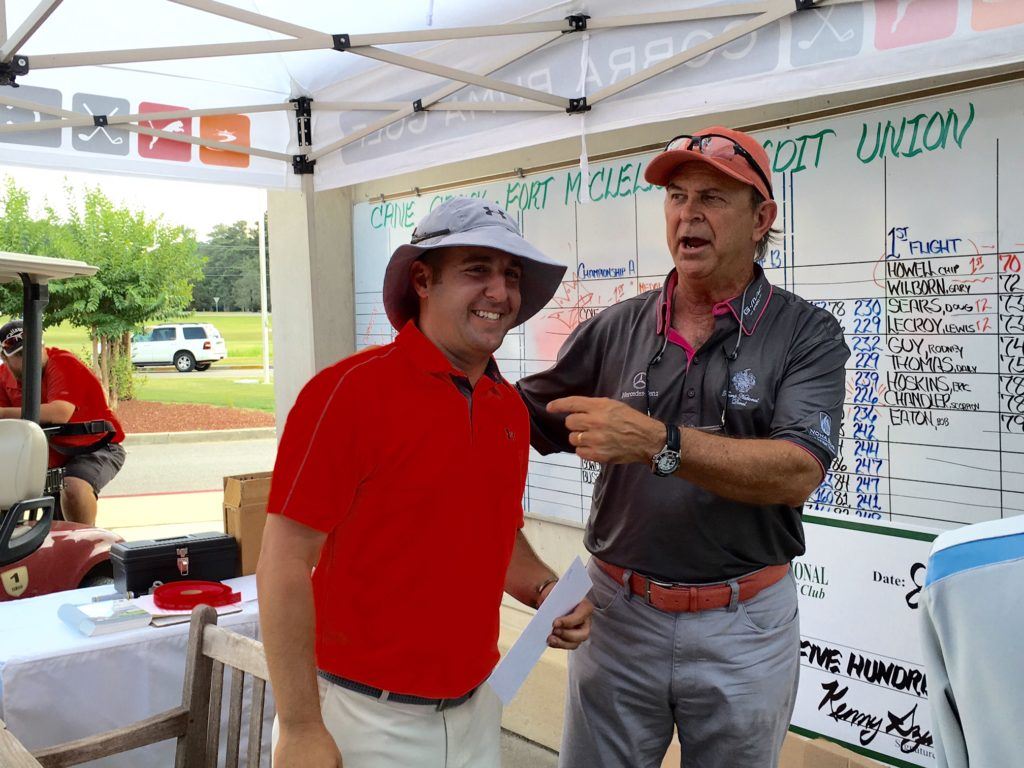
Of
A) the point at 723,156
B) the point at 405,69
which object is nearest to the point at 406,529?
the point at 723,156

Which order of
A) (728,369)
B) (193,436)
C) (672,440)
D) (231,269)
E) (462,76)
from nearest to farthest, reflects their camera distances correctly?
(672,440) → (728,369) → (462,76) → (193,436) → (231,269)

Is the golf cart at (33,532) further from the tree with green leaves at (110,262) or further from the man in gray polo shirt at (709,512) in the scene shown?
the tree with green leaves at (110,262)

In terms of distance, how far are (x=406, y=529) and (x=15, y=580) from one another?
116 inches

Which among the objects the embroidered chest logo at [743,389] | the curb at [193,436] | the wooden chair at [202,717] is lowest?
the curb at [193,436]

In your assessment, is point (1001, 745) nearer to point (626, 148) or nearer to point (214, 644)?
point (214, 644)

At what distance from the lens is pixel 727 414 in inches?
88.4

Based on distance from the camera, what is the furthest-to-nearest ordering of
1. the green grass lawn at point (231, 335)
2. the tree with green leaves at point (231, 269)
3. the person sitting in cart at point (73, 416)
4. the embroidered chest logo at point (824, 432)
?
the tree with green leaves at point (231, 269)
the green grass lawn at point (231, 335)
the person sitting in cart at point (73, 416)
the embroidered chest logo at point (824, 432)

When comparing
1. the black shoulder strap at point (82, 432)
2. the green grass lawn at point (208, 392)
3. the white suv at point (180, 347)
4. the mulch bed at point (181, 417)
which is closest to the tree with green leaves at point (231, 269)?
the white suv at point (180, 347)

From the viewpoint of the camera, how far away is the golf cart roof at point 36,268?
14.3ft

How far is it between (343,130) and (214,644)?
9.10 ft

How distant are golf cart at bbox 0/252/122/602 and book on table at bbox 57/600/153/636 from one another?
910mm

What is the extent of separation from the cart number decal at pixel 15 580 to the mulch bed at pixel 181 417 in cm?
1984

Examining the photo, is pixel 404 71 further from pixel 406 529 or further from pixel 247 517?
pixel 406 529

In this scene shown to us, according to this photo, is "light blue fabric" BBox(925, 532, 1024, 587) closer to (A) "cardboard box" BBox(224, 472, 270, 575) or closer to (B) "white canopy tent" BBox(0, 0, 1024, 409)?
(B) "white canopy tent" BBox(0, 0, 1024, 409)
